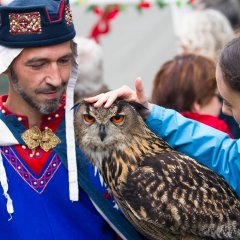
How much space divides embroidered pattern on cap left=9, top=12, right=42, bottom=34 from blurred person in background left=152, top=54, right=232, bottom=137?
154 cm

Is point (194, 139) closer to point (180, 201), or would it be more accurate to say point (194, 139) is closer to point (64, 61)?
point (180, 201)

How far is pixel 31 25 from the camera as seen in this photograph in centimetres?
323

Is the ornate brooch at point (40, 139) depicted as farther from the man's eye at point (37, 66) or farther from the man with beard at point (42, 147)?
the man's eye at point (37, 66)

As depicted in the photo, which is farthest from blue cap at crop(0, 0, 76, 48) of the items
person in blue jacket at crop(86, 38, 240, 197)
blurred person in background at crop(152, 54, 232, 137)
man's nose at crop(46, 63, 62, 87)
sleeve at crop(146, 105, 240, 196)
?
blurred person in background at crop(152, 54, 232, 137)

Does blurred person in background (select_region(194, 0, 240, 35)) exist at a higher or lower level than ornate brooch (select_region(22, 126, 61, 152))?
lower

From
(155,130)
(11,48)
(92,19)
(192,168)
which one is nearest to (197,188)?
(192,168)

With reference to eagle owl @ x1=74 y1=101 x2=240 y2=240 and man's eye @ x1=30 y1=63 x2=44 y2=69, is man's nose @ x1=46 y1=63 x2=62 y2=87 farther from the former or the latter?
eagle owl @ x1=74 y1=101 x2=240 y2=240

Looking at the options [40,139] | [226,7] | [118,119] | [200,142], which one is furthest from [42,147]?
[226,7]

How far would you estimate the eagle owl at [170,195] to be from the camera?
10.7ft

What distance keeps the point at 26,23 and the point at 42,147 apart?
0.55 m

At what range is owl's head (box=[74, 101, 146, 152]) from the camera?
11.5 feet

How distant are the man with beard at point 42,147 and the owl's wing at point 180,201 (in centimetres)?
13

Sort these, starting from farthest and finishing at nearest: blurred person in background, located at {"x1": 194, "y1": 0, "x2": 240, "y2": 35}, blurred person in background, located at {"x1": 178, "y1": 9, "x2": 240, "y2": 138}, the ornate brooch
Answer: blurred person in background, located at {"x1": 194, "y1": 0, "x2": 240, "y2": 35}, blurred person in background, located at {"x1": 178, "y1": 9, "x2": 240, "y2": 138}, the ornate brooch

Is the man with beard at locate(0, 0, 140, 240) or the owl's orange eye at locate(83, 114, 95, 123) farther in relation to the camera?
the owl's orange eye at locate(83, 114, 95, 123)
